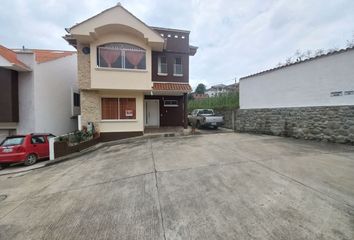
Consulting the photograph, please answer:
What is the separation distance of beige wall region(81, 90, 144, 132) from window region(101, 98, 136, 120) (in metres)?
0.27

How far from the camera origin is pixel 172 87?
42.9ft

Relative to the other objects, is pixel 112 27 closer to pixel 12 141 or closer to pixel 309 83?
pixel 12 141

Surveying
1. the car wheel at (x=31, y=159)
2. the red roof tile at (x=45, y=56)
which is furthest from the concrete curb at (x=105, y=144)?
the red roof tile at (x=45, y=56)

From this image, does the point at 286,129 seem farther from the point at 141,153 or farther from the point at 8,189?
the point at 8,189

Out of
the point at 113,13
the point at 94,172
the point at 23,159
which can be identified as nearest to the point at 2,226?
the point at 94,172

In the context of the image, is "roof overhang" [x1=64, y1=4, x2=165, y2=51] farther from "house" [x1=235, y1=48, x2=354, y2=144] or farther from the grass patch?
the grass patch

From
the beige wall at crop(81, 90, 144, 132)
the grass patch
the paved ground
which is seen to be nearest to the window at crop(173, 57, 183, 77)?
the beige wall at crop(81, 90, 144, 132)

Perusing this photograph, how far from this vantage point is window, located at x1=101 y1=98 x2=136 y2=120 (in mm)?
12219

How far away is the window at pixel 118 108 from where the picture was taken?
12219mm

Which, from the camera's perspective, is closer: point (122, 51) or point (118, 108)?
point (122, 51)

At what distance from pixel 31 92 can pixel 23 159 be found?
15.9 ft

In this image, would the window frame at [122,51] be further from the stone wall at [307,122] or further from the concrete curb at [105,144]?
the stone wall at [307,122]

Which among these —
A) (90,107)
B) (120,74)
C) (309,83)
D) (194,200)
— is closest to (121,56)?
(120,74)

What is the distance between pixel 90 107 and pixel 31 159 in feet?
13.9
